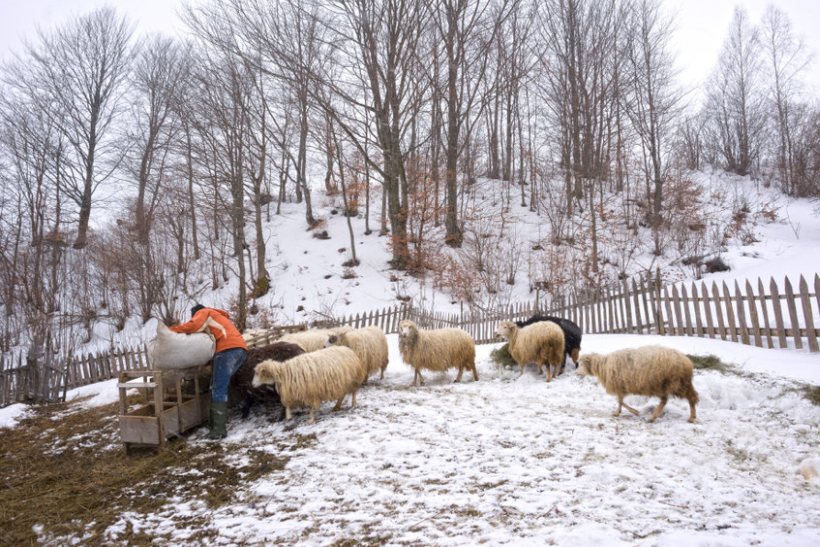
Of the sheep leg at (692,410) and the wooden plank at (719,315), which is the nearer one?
the sheep leg at (692,410)

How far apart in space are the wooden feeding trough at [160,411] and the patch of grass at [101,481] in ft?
0.62

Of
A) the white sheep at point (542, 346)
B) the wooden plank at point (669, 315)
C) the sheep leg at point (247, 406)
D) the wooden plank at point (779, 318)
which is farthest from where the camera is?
the wooden plank at point (669, 315)

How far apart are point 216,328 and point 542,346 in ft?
16.5

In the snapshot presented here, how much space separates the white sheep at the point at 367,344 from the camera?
724cm

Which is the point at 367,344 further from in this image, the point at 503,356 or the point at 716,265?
the point at 716,265

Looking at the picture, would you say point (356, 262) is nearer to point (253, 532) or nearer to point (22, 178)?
point (22, 178)

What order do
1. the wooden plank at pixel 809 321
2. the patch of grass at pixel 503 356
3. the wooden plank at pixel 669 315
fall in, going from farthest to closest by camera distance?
the wooden plank at pixel 669 315, the patch of grass at pixel 503 356, the wooden plank at pixel 809 321

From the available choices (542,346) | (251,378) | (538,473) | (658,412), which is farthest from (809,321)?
(251,378)

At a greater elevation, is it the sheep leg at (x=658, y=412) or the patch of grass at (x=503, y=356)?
the patch of grass at (x=503, y=356)

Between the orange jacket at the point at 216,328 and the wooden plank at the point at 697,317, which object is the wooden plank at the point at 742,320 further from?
the orange jacket at the point at 216,328

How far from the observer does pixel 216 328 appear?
596 cm

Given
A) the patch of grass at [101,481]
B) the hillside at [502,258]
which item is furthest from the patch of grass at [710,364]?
the hillside at [502,258]

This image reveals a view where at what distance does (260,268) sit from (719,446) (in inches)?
776

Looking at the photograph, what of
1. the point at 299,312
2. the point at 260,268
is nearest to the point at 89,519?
the point at 299,312
